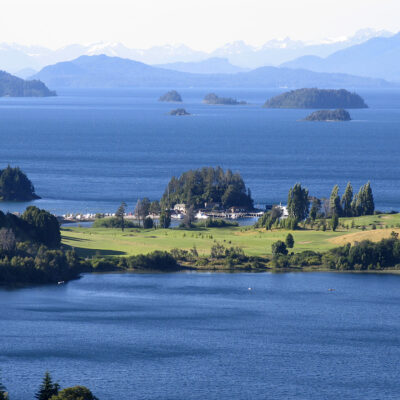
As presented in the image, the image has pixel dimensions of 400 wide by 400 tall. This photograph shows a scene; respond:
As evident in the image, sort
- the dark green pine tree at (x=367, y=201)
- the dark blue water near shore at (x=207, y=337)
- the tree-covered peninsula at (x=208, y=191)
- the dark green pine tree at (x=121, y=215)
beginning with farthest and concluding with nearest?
the tree-covered peninsula at (x=208, y=191), the dark green pine tree at (x=367, y=201), the dark green pine tree at (x=121, y=215), the dark blue water near shore at (x=207, y=337)

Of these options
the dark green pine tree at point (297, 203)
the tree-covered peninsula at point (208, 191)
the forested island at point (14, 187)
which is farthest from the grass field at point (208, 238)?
the forested island at point (14, 187)

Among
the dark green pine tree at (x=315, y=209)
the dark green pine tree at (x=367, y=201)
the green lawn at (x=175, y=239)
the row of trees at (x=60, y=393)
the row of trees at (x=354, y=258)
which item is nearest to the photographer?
the row of trees at (x=60, y=393)

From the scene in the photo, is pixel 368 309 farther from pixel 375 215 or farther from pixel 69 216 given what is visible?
pixel 69 216

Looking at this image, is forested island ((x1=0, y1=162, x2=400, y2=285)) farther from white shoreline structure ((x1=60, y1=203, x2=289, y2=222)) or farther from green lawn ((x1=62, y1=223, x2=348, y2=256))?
white shoreline structure ((x1=60, y1=203, x2=289, y2=222))

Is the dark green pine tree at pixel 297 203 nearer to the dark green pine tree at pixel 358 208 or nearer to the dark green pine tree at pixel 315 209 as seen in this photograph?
the dark green pine tree at pixel 315 209

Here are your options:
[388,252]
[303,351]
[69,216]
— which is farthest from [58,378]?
[69,216]

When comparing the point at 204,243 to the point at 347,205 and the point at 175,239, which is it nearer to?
the point at 175,239
